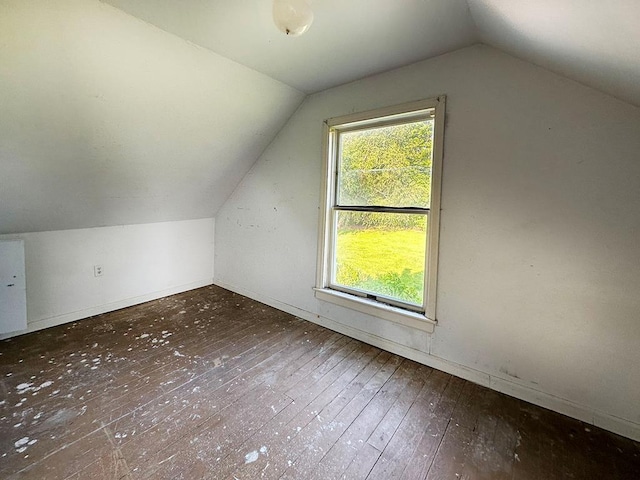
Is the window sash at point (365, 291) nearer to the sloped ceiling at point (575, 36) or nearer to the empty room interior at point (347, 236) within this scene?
the empty room interior at point (347, 236)

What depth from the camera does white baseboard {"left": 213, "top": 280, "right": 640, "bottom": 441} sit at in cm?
162

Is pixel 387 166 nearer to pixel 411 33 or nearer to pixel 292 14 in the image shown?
pixel 411 33

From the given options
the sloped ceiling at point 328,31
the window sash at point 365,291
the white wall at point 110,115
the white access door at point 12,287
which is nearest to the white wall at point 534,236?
the window sash at point 365,291

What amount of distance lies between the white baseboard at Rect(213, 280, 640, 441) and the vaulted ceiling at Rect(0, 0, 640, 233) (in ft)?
5.52

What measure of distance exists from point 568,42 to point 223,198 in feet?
10.8

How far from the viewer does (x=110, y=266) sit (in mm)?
3010

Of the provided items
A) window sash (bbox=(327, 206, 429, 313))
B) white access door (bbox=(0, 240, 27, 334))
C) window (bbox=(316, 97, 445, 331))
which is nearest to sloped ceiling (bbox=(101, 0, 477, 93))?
window (bbox=(316, 97, 445, 331))

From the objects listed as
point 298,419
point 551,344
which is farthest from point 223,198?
point 551,344

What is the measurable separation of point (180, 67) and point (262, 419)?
2.23m

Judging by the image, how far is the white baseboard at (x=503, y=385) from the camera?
1.62m

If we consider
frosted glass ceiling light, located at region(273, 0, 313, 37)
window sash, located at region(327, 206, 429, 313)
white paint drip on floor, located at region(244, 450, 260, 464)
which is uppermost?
frosted glass ceiling light, located at region(273, 0, 313, 37)

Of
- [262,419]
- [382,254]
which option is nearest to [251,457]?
[262,419]

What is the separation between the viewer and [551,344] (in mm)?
1771

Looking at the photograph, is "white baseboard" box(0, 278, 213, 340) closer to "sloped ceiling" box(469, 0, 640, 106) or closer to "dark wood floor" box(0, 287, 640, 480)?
"dark wood floor" box(0, 287, 640, 480)
